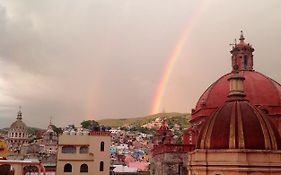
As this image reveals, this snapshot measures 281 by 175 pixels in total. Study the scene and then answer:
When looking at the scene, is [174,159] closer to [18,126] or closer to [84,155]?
[84,155]

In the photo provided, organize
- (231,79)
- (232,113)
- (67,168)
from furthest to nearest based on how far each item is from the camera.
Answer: (67,168) < (231,79) < (232,113)

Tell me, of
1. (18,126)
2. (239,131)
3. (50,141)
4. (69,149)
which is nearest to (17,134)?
(18,126)

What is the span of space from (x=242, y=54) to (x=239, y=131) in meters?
23.0

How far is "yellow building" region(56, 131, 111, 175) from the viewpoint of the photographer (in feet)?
139

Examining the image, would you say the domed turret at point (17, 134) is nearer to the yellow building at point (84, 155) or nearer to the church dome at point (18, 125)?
the church dome at point (18, 125)

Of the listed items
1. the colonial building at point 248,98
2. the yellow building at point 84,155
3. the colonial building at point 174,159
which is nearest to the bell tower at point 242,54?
the colonial building at point 248,98

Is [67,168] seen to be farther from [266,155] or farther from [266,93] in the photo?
[266,155]

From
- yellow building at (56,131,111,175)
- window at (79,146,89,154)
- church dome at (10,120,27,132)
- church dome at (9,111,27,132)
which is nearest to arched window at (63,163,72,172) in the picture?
yellow building at (56,131,111,175)

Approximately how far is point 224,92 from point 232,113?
1404 centimetres

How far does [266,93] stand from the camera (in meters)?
35.2

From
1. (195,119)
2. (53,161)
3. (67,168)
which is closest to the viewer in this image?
(195,119)

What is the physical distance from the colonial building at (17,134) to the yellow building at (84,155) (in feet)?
245

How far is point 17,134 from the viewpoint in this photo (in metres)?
115

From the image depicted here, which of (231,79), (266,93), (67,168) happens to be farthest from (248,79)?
(67,168)
